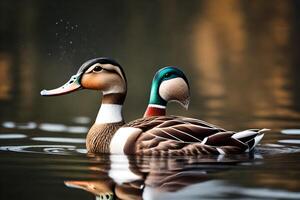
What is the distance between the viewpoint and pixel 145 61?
3822 cm

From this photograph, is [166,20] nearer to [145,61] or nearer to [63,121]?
[145,61]

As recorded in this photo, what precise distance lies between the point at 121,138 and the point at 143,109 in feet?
23.0

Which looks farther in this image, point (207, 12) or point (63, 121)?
point (207, 12)

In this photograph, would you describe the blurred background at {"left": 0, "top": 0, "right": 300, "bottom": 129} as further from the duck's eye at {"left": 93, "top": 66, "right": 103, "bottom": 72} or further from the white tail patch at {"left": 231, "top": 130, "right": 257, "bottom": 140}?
A: the duck's eye at {"left": 93, "top": 66, "right": 103, "bottom": 72}

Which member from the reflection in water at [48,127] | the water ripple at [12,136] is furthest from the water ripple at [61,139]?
the reflection in water at [48,127]

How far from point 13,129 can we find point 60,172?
446 cm

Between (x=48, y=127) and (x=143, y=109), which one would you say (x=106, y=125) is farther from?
(x=143, y=109)

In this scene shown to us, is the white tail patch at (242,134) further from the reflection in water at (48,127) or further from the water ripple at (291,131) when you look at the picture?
the reflection in water at (48,127)

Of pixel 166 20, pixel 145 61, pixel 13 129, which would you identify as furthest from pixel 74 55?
pixel 13 129

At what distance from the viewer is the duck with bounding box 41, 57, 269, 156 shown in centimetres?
1279

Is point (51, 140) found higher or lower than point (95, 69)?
lower

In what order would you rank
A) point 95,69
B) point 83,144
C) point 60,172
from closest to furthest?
point 60,172, point 95,69, point 83,144

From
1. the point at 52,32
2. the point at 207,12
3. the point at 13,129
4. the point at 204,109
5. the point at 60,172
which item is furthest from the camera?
the point at 207,12

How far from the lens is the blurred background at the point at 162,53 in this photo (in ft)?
65.7
